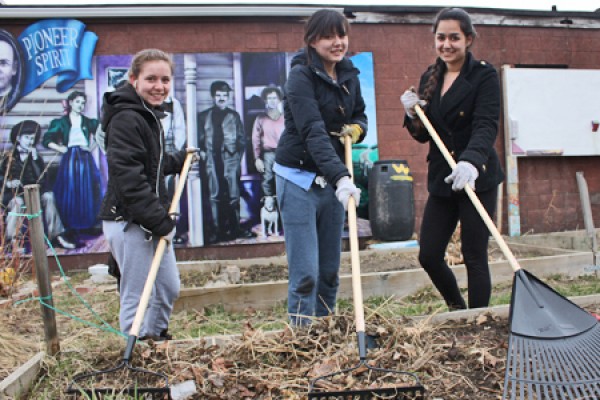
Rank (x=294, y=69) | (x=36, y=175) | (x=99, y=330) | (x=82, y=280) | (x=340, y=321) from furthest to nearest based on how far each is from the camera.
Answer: (x=36, y=175) → (x=82, y=280) → (x=99, y=330) → (x=294, y=69) → (x=340, y=321)

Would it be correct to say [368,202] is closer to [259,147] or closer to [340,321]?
[259,147]

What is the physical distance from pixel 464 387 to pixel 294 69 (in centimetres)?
180

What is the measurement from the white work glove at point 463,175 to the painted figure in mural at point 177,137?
4.85 meters

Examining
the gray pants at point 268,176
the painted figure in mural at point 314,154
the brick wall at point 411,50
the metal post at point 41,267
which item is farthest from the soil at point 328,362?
the brick wall at point 411,50

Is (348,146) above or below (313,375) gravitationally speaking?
above

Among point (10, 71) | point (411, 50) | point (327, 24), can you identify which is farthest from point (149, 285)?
point (411, 50)

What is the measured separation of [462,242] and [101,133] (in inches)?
210

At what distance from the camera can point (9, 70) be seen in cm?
700

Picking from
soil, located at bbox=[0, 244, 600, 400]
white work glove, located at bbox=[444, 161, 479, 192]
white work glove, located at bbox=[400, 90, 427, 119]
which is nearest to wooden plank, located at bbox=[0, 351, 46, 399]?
soil, located at bbox=[0, 244, 600, 400]

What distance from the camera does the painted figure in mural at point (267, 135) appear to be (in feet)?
24.2

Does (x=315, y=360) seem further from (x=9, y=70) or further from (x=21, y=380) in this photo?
(x=9, y=70)

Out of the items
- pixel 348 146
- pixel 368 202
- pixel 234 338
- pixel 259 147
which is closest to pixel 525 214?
pixel 368 202

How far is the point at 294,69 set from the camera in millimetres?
2965

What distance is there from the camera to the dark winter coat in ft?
9.95
